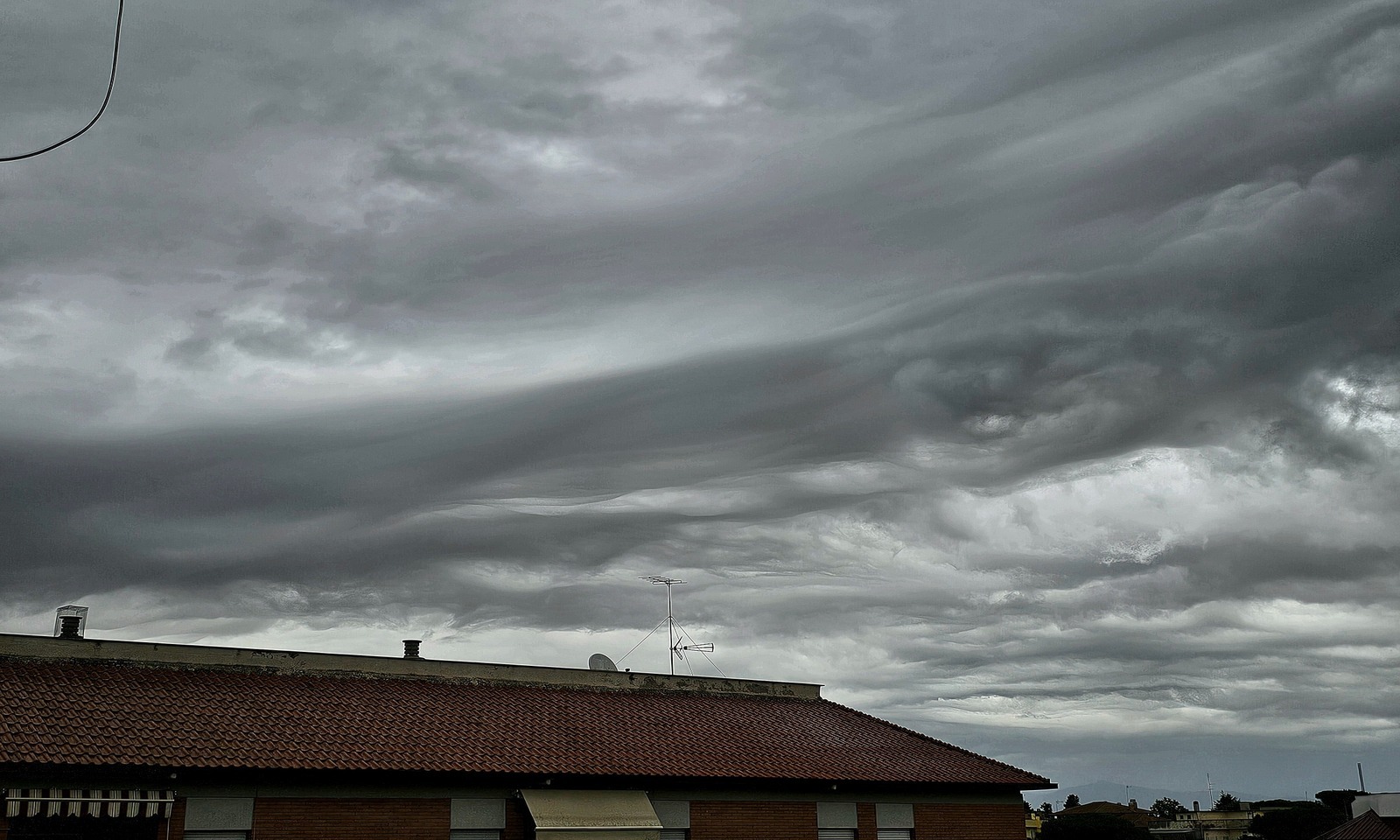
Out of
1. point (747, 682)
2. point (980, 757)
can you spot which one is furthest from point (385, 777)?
point (980, 757)

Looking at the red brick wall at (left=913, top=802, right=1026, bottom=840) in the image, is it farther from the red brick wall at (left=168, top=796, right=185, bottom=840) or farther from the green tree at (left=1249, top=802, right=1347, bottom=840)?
the green tree at (left=1249, top=802, right=1347, bottom=840)

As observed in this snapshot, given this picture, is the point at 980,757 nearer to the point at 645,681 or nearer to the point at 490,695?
the point at 645,681

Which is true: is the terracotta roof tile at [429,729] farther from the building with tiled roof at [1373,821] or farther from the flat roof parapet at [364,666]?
the building with tiled roof at [1373,821]

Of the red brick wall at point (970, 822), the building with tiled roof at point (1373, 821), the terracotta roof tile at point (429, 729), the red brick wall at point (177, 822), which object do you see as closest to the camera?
the red brick wall at point (177, 822)

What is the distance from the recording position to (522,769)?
2652 cm

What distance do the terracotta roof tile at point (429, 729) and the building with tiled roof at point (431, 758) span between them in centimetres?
6

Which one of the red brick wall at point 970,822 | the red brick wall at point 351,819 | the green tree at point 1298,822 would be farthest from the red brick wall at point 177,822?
the green tree at point 1298,822

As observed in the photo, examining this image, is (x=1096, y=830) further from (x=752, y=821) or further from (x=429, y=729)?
(x=429, y=729)

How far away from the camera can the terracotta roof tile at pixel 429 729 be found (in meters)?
23.5

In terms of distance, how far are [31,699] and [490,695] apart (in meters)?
10.8

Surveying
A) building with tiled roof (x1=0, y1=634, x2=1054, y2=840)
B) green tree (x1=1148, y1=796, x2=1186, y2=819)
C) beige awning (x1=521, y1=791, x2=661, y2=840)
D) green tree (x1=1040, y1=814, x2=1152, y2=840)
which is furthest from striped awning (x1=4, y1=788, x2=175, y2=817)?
green tree (x1=1148, y1=796, x2=1186, y2=819)

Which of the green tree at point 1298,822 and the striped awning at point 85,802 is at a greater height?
the striped awning at point 85,802

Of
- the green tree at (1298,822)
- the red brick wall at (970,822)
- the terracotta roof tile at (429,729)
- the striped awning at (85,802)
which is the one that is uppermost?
the terracotta roof tile at (429,729)

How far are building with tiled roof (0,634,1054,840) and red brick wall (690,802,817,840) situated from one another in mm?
46
